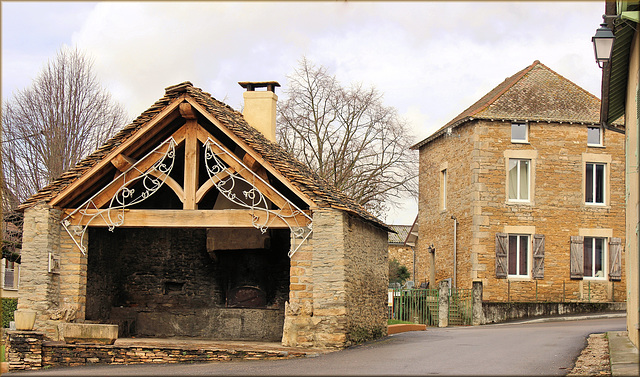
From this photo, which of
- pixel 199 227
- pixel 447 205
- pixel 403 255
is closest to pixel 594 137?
pixel 447 205

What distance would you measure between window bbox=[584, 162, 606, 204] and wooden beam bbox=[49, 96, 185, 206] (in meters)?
18.2

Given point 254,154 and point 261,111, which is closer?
point 254,154

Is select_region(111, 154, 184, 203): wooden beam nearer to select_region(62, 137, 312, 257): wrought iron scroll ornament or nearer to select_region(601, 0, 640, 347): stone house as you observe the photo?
A: select_region(62, 137, 312, 257): wrought iron scroll ornament

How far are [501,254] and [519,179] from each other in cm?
285

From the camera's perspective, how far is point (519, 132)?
2823 cm

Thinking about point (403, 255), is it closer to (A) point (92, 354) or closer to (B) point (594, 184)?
(B) point (594, 184)

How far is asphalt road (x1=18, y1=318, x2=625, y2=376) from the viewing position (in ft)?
35.5

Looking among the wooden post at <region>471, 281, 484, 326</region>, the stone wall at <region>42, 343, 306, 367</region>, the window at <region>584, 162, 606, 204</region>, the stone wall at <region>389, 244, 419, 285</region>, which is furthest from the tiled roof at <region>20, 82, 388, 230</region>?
the stone wall at <region>389, 244, 419, 285</region>

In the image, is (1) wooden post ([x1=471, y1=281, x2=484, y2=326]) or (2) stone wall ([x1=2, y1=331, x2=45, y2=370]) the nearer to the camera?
(2) stone wall ([x1=2, y1=331, x2=45, y2=370])

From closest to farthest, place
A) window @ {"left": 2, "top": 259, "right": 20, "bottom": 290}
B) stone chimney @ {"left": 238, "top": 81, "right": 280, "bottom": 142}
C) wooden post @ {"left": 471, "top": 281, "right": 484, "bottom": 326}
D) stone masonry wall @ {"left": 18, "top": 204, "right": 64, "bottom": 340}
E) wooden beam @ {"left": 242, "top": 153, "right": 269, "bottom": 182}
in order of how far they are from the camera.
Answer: wooden beam @ {"left": 242, "top": 153, "right": 269, "bottom": 182} → stone masonry wall @ {"left": 18, "top": 204, "right": 64, "bottom": 340} → stone chimney @ {"left": 238, "top": 81, "right": 280, "bottom": 142} → wooden post @ {"left": 471, "top": 281, "right": 484, "bottom": 326} → window @ {"left": 2, "top": 259, "right": 20, "bottom": 290}

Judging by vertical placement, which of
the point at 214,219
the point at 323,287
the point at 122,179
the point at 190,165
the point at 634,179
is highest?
the point at 190,165

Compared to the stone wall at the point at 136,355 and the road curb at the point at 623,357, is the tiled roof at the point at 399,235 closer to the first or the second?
the road curb at the point at 623,357

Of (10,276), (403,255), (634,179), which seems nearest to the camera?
(634,179)

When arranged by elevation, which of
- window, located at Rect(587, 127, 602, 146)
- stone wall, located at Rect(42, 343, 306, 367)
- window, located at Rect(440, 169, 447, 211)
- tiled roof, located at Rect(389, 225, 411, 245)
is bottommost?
stone wall, located at Rect(42, 343, 306, 367)
